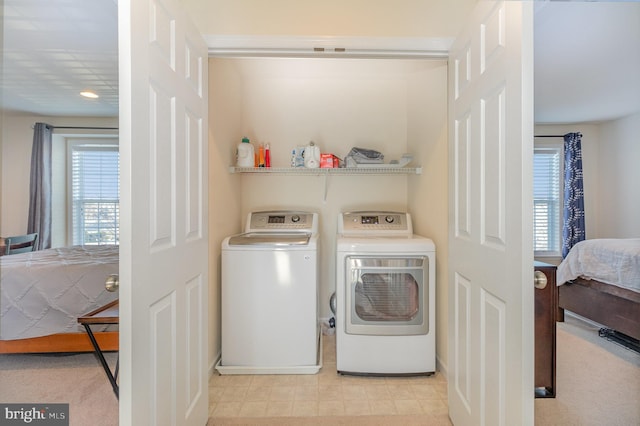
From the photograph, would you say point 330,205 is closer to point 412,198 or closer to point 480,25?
point 412,198

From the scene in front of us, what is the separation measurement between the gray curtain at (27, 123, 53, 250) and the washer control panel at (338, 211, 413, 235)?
6.06ft

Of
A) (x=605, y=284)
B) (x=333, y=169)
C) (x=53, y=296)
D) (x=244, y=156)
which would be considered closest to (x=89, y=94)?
(x=53, y=296)

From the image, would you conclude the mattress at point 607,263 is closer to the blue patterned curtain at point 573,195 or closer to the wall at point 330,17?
the blue patterned curtain at point 573,195

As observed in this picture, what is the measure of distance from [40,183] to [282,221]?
1617 millimetres

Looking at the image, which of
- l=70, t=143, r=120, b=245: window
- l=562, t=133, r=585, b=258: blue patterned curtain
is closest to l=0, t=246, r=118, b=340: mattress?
l=70, t=143, r=120, b=245: window

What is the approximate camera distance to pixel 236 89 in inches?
101

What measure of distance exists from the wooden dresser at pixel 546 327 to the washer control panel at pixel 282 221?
1.61 m

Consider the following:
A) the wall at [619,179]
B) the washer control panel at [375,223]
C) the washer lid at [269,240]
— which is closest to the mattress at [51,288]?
the washer lid at [269,240]

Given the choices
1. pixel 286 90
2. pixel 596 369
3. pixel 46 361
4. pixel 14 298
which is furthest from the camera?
pixel 286 90

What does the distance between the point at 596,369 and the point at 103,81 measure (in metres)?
3.38

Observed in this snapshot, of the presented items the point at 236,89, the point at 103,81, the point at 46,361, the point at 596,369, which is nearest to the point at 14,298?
the point at 46,361

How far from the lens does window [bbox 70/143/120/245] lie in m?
1.16

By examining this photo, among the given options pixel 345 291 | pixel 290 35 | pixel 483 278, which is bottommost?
pixel 345 291

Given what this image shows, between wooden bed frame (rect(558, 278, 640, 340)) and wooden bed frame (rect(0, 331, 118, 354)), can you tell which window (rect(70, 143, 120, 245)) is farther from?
wooden bed frame (rect(558, 278, 640, 340))
